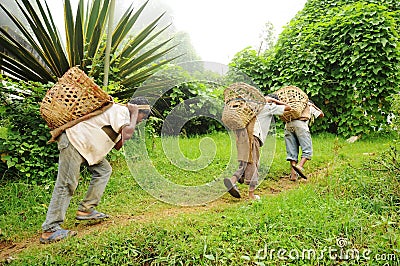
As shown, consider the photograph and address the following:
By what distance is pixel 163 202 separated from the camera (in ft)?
12.4

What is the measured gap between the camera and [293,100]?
4617 mm

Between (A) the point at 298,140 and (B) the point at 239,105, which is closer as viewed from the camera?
(B) the point at 239,105

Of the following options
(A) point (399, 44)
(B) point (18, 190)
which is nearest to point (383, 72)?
(A) point (399, 44)

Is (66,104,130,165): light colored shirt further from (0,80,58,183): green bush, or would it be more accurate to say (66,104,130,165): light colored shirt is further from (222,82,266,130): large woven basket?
(0,80,58,183): green bush

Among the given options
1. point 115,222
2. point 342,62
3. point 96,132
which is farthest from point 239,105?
point 342,62

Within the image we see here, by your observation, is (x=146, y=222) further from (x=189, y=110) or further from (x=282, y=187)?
(x=282, y=187)

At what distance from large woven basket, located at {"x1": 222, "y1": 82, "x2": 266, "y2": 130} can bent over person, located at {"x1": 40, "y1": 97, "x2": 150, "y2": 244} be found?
784mm

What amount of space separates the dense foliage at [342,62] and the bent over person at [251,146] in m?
3.61

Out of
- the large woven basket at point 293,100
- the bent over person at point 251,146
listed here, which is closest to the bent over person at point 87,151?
the bent over person at point 251,146

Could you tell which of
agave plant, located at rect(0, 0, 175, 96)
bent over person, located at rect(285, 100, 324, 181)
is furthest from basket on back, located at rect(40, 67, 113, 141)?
bent over person, located at rect(285, 100, 324, 181)

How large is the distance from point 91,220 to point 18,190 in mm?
1077

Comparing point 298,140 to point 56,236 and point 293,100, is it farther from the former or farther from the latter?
point 56,236

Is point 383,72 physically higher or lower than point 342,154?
higher

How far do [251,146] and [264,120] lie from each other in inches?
12.3
